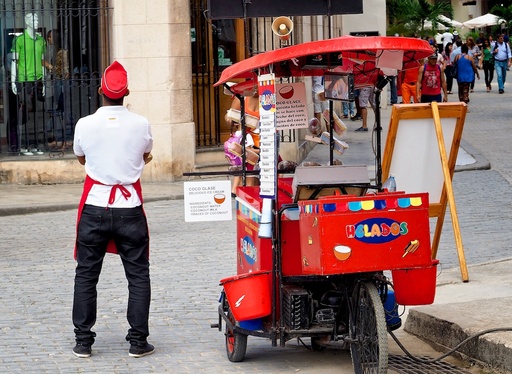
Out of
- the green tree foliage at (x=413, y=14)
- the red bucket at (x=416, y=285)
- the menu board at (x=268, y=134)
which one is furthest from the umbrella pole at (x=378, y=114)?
the green tree foliage at (x=413, y=14)

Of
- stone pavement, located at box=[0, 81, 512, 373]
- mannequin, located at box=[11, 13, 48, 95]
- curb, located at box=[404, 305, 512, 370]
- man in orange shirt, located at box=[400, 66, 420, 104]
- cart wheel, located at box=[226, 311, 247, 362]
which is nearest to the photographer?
curb, located at box=[404, 305, 512, 370]

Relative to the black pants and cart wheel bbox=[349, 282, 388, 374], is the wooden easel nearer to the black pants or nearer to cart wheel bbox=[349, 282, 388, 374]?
the black pants

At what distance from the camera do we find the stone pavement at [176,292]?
7.38 meters

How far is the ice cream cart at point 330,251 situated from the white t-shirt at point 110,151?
0.74 meters

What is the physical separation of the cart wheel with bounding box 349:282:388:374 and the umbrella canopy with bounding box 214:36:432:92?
1.35m

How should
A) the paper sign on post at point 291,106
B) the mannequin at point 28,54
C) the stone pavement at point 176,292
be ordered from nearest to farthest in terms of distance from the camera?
1. the stone pavement at point 176,292
2. the paper sign on post at point 291,106
3. the mannequin at point 28,54

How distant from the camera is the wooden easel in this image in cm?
950

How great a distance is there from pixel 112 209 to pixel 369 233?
1.86 metres

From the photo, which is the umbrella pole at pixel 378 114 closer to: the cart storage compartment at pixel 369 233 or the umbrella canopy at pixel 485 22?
the cart storage compartment at pixel 369 233

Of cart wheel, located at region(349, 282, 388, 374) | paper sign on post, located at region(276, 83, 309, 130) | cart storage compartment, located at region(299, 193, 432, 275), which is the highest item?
paper sign on post, located at region(276, 83, 309, 130)

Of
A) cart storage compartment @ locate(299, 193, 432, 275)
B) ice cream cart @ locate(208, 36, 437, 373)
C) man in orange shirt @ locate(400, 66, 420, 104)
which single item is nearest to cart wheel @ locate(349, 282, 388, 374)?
ice cream cart @ locate(208, 36, 437, 373)

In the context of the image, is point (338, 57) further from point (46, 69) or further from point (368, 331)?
point (46, 69)

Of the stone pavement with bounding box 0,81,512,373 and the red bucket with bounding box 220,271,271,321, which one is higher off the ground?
the red bucket with bounding box 220,271,271,321

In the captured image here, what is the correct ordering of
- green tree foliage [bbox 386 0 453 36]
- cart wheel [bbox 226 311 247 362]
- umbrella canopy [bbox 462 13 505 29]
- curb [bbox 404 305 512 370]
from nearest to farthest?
curb [bbox 404 305 512 370], cart wheel [bbox 226 311 247 362], green tree foliage [bbox 386 0 453 36], umbrella canopy [bbox 462 13 505 29]
